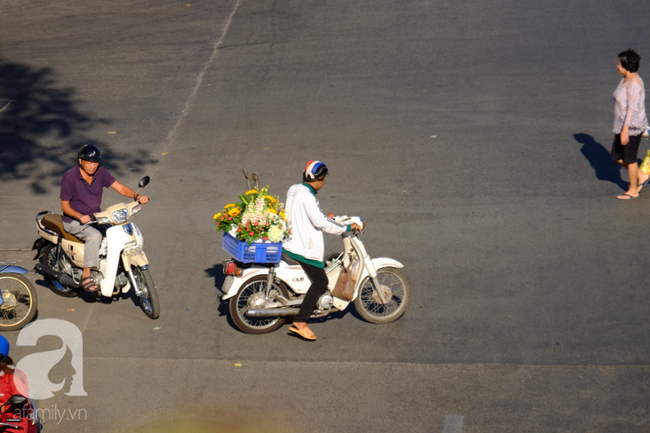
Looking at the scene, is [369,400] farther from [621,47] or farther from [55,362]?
[621,47]

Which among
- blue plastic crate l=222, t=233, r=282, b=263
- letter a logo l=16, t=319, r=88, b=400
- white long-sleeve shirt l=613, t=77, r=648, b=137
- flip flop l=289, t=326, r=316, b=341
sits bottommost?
letter a logo l=16, t=319, r=88, b=400

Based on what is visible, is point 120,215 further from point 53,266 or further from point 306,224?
point 306,224

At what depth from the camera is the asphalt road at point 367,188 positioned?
6.64m

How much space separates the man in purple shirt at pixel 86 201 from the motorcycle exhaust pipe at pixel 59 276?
22 cm

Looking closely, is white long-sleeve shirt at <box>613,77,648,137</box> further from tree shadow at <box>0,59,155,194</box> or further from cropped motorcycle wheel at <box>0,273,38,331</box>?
cropped motorcycle wheel at <box>0,273,38,331</box>

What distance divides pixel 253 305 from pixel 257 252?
0.65 meters

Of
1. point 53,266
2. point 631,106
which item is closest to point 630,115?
point 631,106

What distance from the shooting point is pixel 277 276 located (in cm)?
732

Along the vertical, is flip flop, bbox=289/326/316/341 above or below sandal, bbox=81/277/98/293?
below

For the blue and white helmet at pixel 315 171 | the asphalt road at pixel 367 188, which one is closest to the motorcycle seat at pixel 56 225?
the asphalt road at pixel 367 188

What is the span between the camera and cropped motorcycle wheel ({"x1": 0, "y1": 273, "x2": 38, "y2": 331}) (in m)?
7.52

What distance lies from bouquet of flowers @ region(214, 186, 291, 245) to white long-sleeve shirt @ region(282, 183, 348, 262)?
11cm

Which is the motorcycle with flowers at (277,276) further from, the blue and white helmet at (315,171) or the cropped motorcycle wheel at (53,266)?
the cropped motorcycle wheel at (53,266)

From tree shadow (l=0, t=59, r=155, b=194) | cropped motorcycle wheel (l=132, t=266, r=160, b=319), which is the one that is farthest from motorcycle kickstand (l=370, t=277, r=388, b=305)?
tree shadow (l=0, t=59, r=155, b=194)
